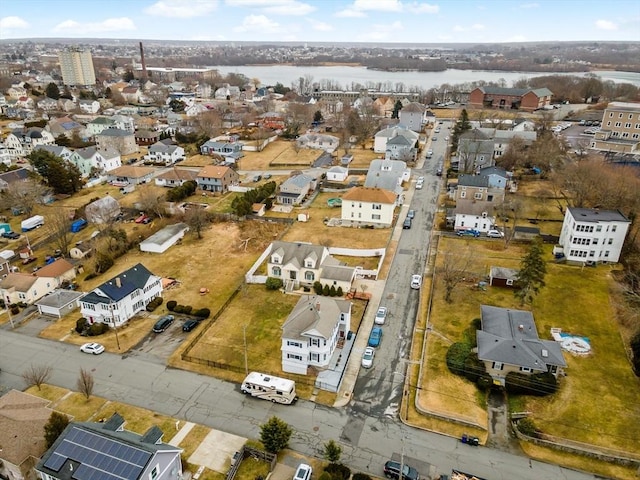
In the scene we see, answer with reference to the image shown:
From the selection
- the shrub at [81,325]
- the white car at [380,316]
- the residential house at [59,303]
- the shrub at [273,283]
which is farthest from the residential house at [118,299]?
the white car at [380,316]

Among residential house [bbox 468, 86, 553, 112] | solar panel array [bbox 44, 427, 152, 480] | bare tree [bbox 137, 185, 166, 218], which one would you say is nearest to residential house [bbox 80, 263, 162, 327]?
solar panel array [bbox 44, 427, 152, 480]

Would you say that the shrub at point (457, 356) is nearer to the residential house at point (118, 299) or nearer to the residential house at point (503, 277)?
the residential house at point (503, 277)

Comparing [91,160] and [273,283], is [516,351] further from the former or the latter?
[91,160]

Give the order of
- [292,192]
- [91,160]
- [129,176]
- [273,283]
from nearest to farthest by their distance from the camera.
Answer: [273,283]
[292,192]
[129,176]
[91,160]

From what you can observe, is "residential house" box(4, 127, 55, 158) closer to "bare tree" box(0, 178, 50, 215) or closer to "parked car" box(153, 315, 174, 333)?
"bare tree" box(0, 178, 50, 215)

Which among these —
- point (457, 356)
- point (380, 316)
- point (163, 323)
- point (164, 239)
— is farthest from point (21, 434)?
point (164, 239)

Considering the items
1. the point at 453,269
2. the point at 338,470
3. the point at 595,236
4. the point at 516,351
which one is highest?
the point at 595,236

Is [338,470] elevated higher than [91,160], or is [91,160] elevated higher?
[91,160]
